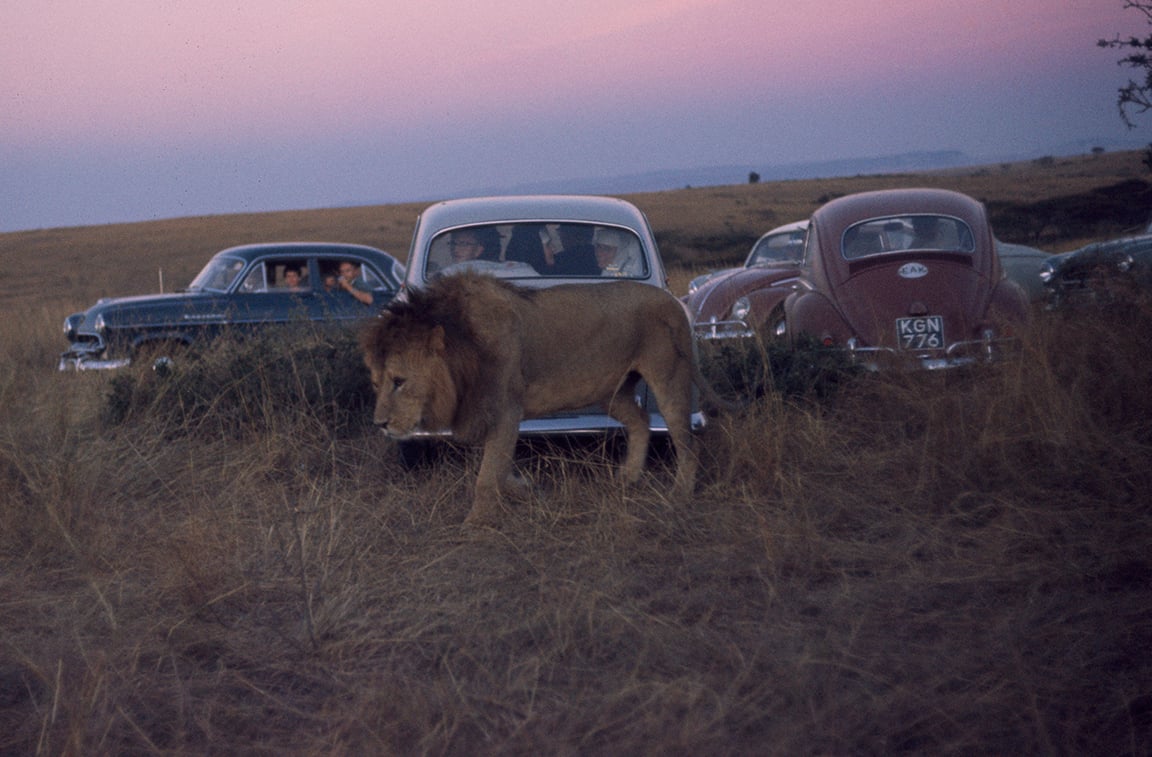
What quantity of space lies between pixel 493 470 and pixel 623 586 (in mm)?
1210

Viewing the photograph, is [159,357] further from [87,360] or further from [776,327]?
[776,327]

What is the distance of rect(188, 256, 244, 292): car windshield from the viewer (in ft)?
40.5

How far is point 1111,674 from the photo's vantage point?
3754 millimetres

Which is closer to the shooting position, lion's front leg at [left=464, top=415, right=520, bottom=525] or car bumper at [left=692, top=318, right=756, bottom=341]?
lion's front leg at [left=464, top=415, right=520, bottom=525]

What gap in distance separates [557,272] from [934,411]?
258cm

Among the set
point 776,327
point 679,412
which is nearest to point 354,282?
point 776,327

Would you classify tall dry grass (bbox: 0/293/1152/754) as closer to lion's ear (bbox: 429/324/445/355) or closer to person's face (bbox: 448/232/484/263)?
lion's ear (bbox: 429/324/445/355)

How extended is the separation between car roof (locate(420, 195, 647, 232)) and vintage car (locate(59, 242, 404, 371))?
140 inches

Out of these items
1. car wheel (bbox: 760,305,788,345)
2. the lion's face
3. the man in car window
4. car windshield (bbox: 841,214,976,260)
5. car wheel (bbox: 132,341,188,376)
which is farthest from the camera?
the man in car window

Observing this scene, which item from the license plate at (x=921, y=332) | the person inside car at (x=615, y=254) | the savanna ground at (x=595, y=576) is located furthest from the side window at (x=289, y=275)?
the license plate at (x=921, y=332)

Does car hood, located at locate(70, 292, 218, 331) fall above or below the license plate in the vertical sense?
above

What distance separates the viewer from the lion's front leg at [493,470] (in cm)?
568

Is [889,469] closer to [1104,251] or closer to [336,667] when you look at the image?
[336,667]

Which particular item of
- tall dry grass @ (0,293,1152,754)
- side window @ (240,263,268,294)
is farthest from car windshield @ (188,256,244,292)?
tall dry grass @ (0,293,1152,754)
